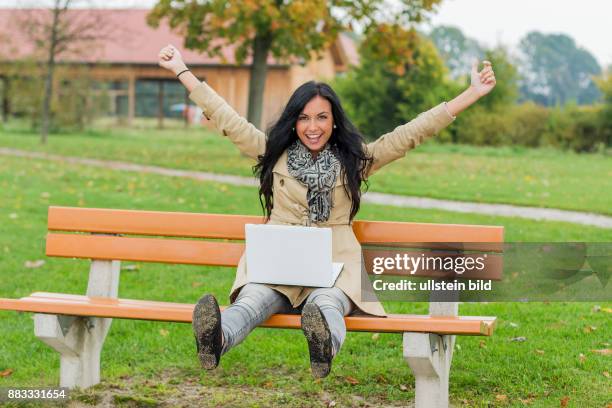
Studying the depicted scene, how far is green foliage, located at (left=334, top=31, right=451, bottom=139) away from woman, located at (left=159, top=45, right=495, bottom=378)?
2449cm

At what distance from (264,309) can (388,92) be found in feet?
85.2

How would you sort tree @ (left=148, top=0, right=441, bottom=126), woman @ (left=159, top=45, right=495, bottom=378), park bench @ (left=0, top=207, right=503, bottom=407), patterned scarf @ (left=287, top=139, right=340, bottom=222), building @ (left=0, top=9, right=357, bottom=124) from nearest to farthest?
park bench @ (left=0, top=207, right=503, bottom=407) < woman @ (left=159, top=45, right=495, bottom=378) < patterned scarf @ (left=287, top=139, right=340, bottom=222) < tree @ (left=148, top=0, right=441, bottom=126) < building @ (left=0, top=9, right=357, bottom=124)

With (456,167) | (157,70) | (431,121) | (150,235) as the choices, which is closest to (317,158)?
(431,121)

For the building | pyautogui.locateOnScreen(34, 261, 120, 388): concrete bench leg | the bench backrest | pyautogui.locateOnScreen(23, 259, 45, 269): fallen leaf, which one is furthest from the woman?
the building

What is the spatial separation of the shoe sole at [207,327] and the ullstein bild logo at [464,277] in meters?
0.87

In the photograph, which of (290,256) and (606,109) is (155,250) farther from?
(606,109)

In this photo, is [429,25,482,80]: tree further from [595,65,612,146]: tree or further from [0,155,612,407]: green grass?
[0,155,612,407]: green grass

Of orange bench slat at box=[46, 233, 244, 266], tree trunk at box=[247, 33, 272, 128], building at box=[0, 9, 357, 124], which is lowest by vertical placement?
orange bench slat at box=[46, 233, 244, 266]

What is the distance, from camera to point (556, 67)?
356ft

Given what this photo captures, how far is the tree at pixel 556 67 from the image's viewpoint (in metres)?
106

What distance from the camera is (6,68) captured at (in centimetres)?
3259

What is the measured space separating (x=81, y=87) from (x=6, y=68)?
295cm

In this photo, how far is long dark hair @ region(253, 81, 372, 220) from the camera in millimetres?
4668

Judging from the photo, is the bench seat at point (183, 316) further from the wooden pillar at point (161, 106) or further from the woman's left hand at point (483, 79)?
the wooden pillar at point (161, 106)
